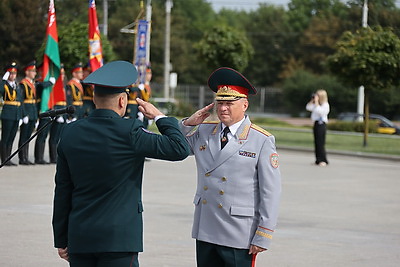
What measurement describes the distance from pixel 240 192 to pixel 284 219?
20.1 feet

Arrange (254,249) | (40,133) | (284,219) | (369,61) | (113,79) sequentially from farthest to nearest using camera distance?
(369,61), (40,133), (284,219), (254,249), (113,79)

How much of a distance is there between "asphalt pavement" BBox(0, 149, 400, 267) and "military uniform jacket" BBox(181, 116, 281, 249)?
9.15 ft

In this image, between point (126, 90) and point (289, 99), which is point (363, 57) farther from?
point (289, 99)

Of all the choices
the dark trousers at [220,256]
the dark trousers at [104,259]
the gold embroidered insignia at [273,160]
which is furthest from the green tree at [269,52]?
the dark trousers at [104,259]

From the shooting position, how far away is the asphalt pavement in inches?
342

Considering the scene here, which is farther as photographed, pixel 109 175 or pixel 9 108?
pixel 9 108

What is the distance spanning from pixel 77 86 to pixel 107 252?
13.4 m

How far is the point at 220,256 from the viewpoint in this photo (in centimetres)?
543

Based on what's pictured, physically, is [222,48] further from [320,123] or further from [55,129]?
[55,129]

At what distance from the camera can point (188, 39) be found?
80.6 m

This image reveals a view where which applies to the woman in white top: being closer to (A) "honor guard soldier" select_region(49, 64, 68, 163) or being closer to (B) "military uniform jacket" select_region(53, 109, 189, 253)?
(A) "honor guard soldier" select_region(49, 64, 68, 163)

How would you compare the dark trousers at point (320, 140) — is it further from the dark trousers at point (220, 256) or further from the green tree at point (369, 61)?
the dark trousers at point (220, 256)

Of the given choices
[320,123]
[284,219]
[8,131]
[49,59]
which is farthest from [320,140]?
[284,219]

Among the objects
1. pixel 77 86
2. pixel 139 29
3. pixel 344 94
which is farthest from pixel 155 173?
pixel 344 94
